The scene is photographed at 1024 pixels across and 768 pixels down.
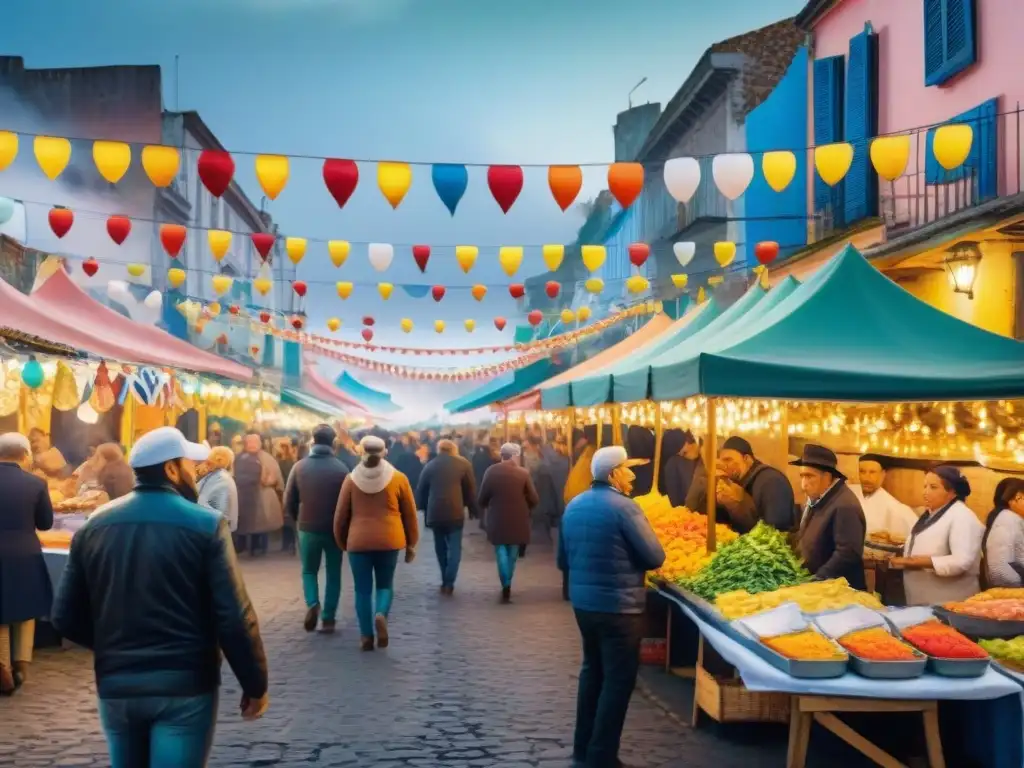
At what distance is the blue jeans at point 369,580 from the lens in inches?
414

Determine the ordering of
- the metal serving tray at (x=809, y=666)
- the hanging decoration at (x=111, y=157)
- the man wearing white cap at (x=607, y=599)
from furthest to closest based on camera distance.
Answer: the hanging decoration at (x=111, y=157)
the man wearing white cap at (x=607, y=599)
the metal serving tray at (x=809, y=666)

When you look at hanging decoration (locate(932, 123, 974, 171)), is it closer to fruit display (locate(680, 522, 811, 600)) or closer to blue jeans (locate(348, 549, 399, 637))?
fruit display (locate(680, 522, 811, 600))

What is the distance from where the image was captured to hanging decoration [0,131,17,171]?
422 inches

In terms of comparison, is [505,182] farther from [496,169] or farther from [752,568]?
[752,568]

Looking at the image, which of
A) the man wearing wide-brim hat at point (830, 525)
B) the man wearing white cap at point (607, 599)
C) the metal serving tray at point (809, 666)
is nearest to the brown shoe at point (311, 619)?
the man wearing white cap at point (607, 599)

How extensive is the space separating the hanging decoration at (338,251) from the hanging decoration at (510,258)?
7.52 feet

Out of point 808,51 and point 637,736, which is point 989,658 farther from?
point 808,51

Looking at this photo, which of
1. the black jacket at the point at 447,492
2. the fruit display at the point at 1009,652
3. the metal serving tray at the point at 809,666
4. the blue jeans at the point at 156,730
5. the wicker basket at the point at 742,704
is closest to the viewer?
the blue jeans at the point at 156,730

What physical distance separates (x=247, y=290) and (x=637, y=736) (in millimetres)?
43616

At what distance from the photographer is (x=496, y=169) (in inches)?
447

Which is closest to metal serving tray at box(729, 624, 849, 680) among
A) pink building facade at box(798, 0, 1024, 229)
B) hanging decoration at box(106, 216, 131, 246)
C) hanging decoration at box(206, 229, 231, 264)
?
pink building facade at box(798, 0, 1024, 229)

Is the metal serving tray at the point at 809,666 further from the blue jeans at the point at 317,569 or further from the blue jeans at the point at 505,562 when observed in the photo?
the blue jeans at the point at 505,562

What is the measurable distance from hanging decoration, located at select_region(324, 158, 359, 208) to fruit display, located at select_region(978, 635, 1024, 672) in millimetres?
7297

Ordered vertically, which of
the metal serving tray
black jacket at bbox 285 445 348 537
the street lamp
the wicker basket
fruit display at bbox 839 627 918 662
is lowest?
the wicker basket
